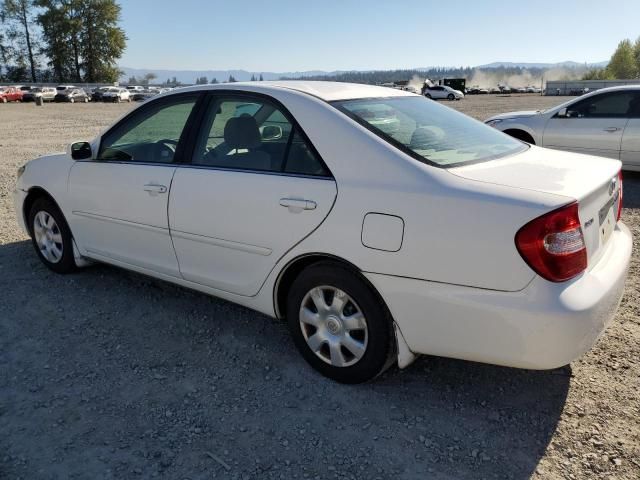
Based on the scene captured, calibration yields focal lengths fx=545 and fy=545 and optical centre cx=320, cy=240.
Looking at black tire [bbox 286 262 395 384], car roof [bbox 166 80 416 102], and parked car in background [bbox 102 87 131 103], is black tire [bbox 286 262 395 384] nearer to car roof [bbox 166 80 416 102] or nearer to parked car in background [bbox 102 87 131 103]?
car roof [bbox 166 80 416 102]

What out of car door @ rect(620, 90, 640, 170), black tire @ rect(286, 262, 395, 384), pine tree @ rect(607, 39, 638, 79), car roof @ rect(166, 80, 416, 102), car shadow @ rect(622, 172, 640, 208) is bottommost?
car shadow @ rect(622, 172, 640, 208)

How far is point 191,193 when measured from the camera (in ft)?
11.5

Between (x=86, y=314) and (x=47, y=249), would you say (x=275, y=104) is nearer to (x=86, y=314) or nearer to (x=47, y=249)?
(x=86, y=314)

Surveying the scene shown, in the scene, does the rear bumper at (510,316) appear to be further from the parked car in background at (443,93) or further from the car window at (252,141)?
the parked car in background at (443,93)

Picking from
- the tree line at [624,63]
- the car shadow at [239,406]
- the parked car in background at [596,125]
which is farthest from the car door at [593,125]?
the tree line at [624,63]

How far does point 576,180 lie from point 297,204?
1.44m

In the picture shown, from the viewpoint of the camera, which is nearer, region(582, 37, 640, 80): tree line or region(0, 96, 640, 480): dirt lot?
region(0, 96, 640, 480): dirt lot

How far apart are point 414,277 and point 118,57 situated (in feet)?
315

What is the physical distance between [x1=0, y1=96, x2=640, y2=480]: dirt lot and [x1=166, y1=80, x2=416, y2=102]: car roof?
1.62 meters

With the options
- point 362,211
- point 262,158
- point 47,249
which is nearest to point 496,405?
point 362,211

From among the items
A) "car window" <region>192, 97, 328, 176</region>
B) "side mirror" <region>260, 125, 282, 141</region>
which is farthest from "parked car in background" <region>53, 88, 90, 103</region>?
"side mirror" <region>260, 125, 282, 141</region>

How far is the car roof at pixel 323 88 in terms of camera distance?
3.34 m

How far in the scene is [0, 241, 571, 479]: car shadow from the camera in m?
2.53

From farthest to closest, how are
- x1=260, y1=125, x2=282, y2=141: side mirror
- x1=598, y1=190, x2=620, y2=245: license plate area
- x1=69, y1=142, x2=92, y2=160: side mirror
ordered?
1. x1=69, y1=142, x2=92, y2=160: side mirror
2. x1=260, y1=125, x2=282, y2=141: side mirror
3. x1=598, y1=190, x2=620, y2=245: license plate area
